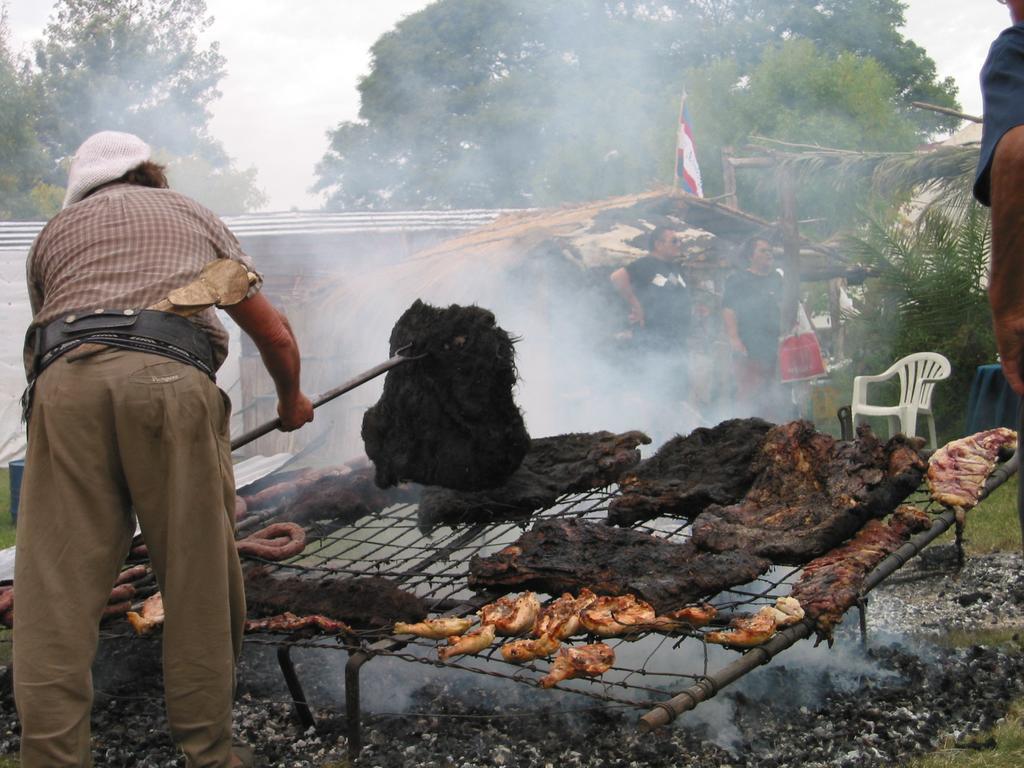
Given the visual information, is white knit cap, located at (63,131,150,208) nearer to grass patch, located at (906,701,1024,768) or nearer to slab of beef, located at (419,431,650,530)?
slab of beef, located at (419,431,650,530)

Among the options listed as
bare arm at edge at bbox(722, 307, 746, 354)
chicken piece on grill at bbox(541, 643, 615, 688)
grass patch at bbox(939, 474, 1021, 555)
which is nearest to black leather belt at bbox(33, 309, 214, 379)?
chicken piece on grill at bbox(541, 643, 615, 688)

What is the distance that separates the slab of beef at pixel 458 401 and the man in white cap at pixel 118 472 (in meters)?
1.89

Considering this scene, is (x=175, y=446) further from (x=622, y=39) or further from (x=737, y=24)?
(x=737, y=24)

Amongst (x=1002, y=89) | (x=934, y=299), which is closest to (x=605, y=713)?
(x=1002, y=89)

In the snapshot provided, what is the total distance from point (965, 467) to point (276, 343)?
371 cm

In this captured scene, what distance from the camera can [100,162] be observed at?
3.61m

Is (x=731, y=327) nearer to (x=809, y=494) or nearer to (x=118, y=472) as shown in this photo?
(x=809, y=494)

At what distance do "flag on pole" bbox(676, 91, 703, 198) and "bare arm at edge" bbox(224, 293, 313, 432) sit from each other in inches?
460

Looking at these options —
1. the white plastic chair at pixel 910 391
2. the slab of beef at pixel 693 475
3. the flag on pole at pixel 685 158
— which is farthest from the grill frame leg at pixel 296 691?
the flag on pole at pixel 685 158

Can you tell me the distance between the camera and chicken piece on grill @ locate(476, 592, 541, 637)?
3625mm

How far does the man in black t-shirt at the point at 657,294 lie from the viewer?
32.3ft

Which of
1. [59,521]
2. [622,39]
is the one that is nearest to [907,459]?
[59,521]

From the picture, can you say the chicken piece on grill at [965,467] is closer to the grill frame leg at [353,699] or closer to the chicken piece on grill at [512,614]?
the chicken piece on grill at [512,614]

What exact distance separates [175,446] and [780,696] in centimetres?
297
